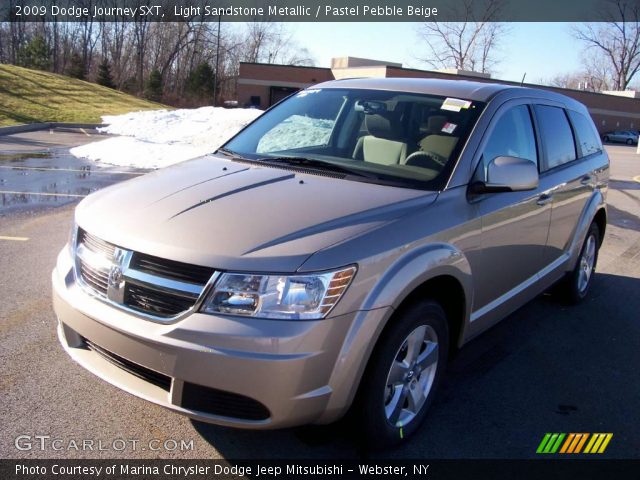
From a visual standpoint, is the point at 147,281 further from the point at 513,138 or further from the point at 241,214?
the point at 513,138

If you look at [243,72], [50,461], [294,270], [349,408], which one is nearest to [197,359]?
[294,270]

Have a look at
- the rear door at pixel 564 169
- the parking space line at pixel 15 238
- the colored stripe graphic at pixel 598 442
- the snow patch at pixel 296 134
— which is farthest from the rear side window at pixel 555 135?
the parking space line at pixel 15 238

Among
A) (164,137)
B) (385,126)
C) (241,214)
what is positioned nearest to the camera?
(241,214)

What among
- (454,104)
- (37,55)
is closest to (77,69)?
(37,55)

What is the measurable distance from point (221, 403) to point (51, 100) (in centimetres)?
3162

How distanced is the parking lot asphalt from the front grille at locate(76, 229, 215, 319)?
84 cm

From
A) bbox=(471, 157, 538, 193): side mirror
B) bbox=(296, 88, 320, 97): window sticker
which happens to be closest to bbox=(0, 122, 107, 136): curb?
bbox=(296, 88, 320, 97): window sticker

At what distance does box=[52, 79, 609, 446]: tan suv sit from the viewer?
2383 millimetres

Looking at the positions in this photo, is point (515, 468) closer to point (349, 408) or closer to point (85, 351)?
point (349, 408)

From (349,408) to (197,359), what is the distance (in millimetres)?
797

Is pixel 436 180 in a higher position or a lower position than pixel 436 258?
higher

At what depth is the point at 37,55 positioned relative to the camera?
52906 millimetres

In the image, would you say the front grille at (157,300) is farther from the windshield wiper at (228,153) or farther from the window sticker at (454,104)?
the window sticker at (454,104)

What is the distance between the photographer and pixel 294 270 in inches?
94.0
